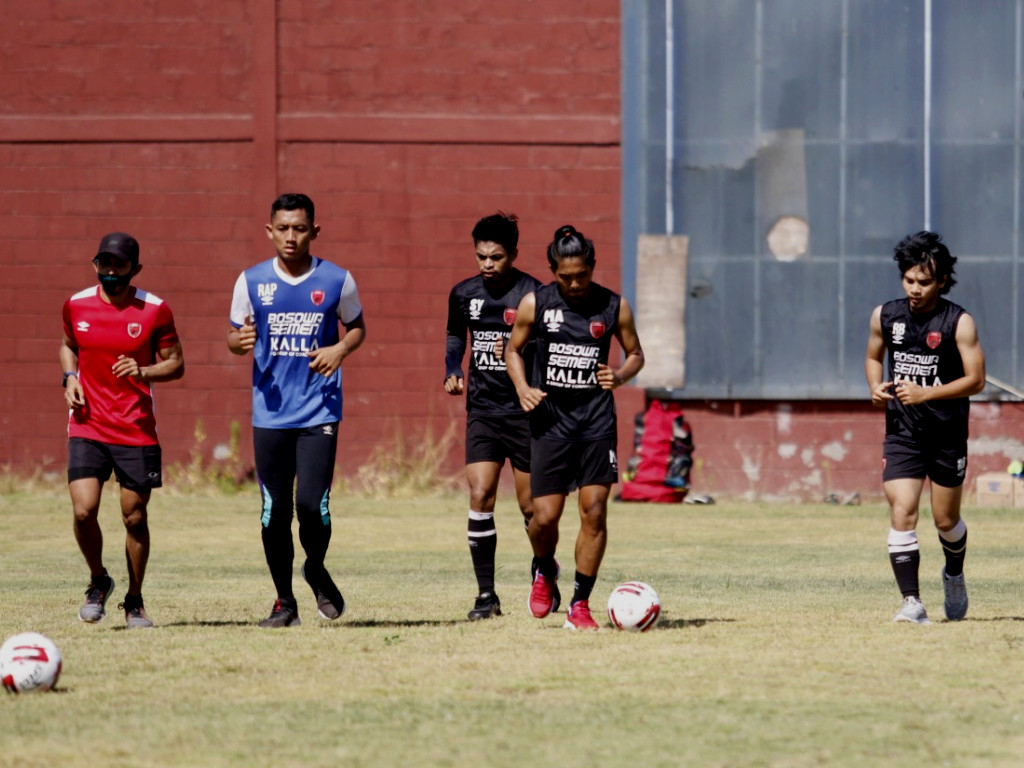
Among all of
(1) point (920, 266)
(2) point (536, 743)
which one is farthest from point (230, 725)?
(1) point (920, 266)

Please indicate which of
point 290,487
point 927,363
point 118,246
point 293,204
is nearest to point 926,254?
point 927,363

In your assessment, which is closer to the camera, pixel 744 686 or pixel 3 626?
pixel 744 686

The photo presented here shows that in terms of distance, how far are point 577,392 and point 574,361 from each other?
0.17 m

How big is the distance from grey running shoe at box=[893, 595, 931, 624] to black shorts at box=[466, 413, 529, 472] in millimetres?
2333

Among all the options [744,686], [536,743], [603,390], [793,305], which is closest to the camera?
[536,743]

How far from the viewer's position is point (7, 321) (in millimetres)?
20688

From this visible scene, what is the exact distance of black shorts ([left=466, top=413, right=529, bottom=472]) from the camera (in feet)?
32.7

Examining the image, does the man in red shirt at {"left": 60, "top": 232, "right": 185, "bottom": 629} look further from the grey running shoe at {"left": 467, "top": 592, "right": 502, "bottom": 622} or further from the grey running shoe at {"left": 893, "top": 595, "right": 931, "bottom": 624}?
the grey running shoe at {"left": 893, "top": 595, "right": 931, "bottom": 624}

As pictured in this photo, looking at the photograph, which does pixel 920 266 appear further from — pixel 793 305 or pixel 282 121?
pixel 282 121

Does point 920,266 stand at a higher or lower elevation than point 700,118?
lower

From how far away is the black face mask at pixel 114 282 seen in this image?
358 inches

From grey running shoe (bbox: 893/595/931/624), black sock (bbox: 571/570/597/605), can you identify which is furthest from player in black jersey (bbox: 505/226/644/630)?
grey running shoe (bbox: 893/595/931/624)

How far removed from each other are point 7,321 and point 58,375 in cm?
91

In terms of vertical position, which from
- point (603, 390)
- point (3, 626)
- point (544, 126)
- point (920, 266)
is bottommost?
point (3, 626)
